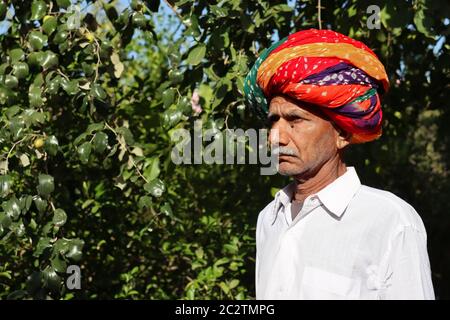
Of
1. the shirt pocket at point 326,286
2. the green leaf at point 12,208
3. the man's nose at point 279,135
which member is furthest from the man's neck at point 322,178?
the green leaf at point 12,208

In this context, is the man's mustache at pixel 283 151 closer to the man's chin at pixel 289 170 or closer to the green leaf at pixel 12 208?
the man's chin at pixel 289 170

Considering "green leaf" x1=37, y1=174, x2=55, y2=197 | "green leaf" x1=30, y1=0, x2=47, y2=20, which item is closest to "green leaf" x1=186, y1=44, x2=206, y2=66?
"green leaf" x1=30, y1=0, x2=47, y2=20

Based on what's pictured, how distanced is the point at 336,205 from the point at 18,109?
153 centimetres

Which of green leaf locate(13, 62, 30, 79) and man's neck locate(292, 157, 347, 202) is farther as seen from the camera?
green leaf locate(13, 62, 30, 79)

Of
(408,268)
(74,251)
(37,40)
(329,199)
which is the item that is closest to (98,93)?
(37,40)

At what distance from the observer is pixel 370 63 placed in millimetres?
2055

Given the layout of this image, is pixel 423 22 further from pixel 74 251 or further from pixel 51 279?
pixel 51 279

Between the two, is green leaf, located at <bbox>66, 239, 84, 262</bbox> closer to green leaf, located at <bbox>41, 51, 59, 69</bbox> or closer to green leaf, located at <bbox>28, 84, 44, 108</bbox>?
green leaf, located at <bbox>28, 84, 44, 108</bbox>

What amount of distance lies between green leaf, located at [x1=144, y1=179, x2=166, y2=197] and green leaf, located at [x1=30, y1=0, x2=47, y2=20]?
76cm

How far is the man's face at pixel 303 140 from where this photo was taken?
206 centimetres

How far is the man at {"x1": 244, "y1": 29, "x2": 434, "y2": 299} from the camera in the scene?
6.10 ft

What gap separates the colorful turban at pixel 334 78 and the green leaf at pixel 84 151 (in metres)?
1.08

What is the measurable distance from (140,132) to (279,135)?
2116 millimetres
